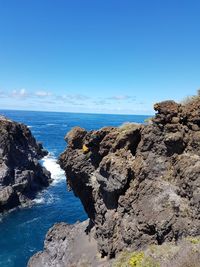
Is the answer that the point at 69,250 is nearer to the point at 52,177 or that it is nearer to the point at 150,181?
the point at 150,181

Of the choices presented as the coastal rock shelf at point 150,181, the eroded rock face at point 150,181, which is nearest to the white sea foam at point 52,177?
the eroded rock face at point 150,181

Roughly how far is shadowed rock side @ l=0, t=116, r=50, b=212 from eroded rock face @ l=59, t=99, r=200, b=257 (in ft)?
122

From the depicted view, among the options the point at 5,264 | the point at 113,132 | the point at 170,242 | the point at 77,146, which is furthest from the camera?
the point at 5,264

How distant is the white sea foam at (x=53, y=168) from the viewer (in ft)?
300

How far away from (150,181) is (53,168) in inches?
2989

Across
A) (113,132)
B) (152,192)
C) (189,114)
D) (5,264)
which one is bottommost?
(5,264)

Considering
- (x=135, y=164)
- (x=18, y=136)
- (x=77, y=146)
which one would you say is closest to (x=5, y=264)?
(x=77, y=146)

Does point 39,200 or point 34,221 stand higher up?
point 39,200

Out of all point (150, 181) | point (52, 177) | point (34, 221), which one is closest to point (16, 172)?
point (52, 177)

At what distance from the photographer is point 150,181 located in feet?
94.5

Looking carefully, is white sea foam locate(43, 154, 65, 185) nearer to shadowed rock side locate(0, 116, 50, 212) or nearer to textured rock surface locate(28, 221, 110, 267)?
shadowed rock side locate(0, 116, 50, 212)

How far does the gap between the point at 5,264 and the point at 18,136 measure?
48510mm

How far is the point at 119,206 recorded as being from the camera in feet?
98.9

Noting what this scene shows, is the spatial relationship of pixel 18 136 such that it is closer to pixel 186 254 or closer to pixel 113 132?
pixel 113 132
